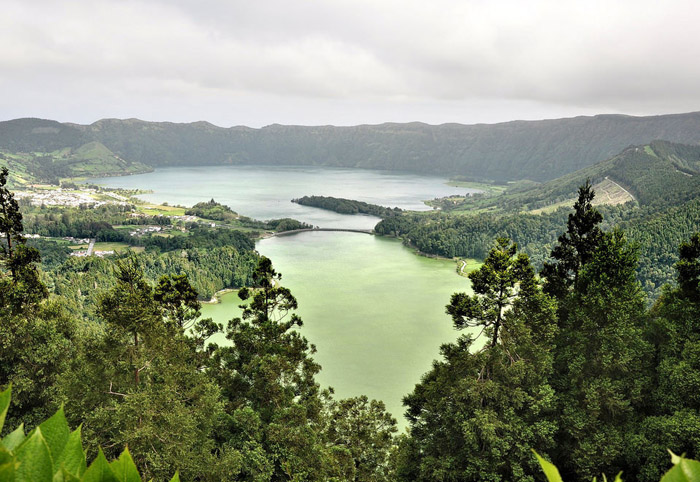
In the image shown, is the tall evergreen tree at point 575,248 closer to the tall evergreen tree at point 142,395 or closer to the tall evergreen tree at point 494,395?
the tall evergreen tree at point 494,395

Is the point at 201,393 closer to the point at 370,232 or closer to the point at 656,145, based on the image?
the point at 370,232

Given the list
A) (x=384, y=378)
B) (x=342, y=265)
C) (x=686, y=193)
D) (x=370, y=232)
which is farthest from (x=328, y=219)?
(x=384, y=378)

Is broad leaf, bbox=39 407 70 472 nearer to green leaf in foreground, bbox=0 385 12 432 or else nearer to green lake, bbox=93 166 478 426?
green leaf in foreground, bbox=0 385 12 432

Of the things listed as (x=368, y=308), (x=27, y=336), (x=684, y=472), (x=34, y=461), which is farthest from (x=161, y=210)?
(x=684, y=472)

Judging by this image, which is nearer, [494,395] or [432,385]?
[494,395]

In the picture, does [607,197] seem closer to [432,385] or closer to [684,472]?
[432,385]

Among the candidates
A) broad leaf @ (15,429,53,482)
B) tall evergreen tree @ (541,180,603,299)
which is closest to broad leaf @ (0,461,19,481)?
broad leaf @ (15,429,53,482)
